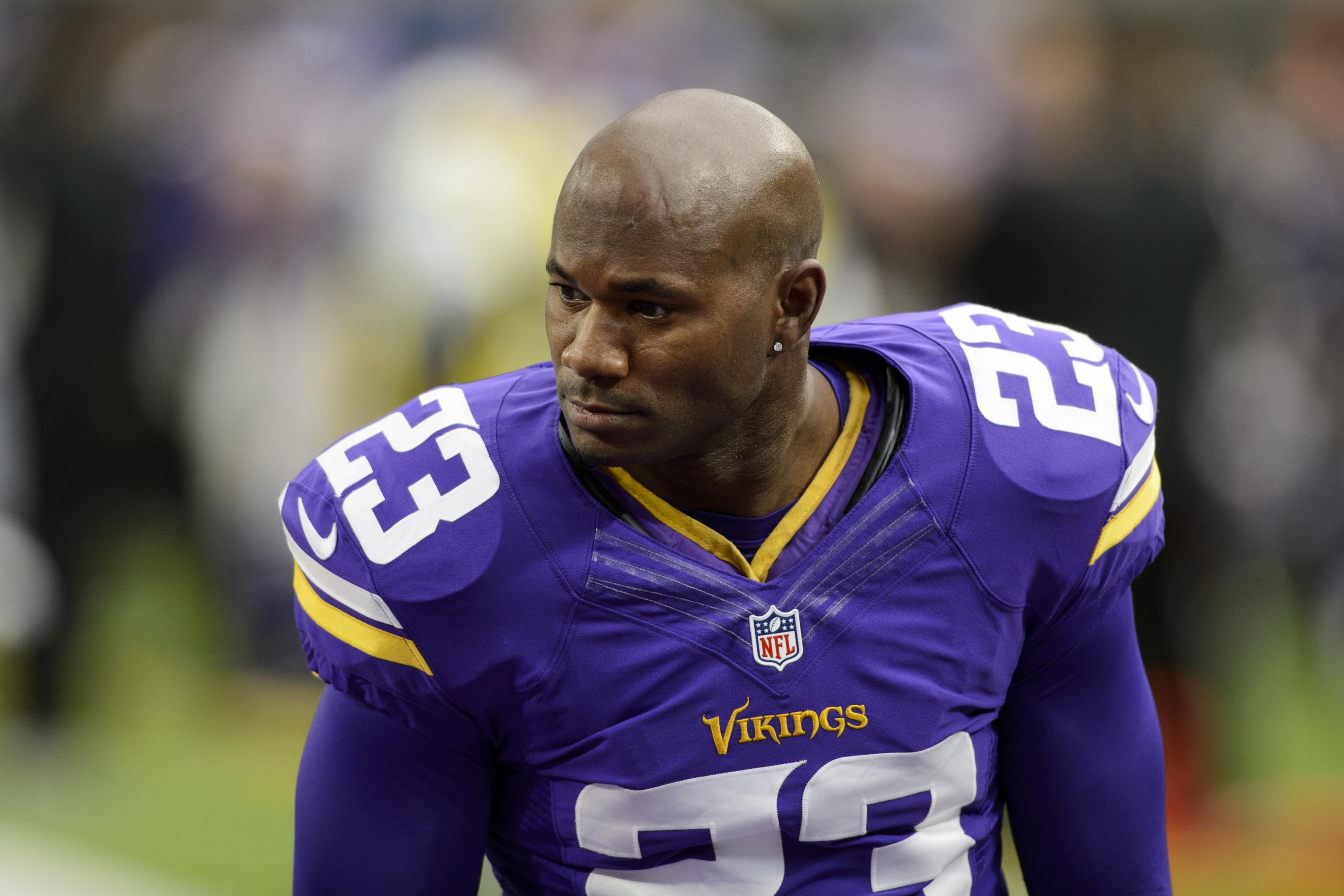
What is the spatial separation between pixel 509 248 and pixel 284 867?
1.53 meters

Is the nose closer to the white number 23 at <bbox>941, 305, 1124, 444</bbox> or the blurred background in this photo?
the white number 23 at <bbox>941, 305, 1124, 444</bbox>

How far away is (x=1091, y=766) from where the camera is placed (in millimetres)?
1665

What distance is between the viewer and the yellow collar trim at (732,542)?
1494 mm

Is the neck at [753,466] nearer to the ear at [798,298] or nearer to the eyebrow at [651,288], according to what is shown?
the ear at [798,298]

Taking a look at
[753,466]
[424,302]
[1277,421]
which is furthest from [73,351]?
[753,466]

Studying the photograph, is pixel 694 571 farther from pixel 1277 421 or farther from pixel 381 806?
pixel 1277 421

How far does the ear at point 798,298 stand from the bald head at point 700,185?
1 cm

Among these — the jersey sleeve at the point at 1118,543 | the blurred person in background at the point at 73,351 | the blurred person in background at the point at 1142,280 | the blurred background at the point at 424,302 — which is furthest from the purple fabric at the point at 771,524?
the blurred person in background at the point at 73,351

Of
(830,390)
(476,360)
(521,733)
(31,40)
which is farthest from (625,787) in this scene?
(31,40)

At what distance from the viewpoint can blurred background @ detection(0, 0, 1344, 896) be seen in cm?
379

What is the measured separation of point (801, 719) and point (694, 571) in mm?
159

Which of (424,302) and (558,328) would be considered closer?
(558,328)

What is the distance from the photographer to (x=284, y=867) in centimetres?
356

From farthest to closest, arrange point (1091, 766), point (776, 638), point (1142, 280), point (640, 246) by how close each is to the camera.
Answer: point (1142, 280), point (1091, 766), point (776, 638), point (640, 246)
